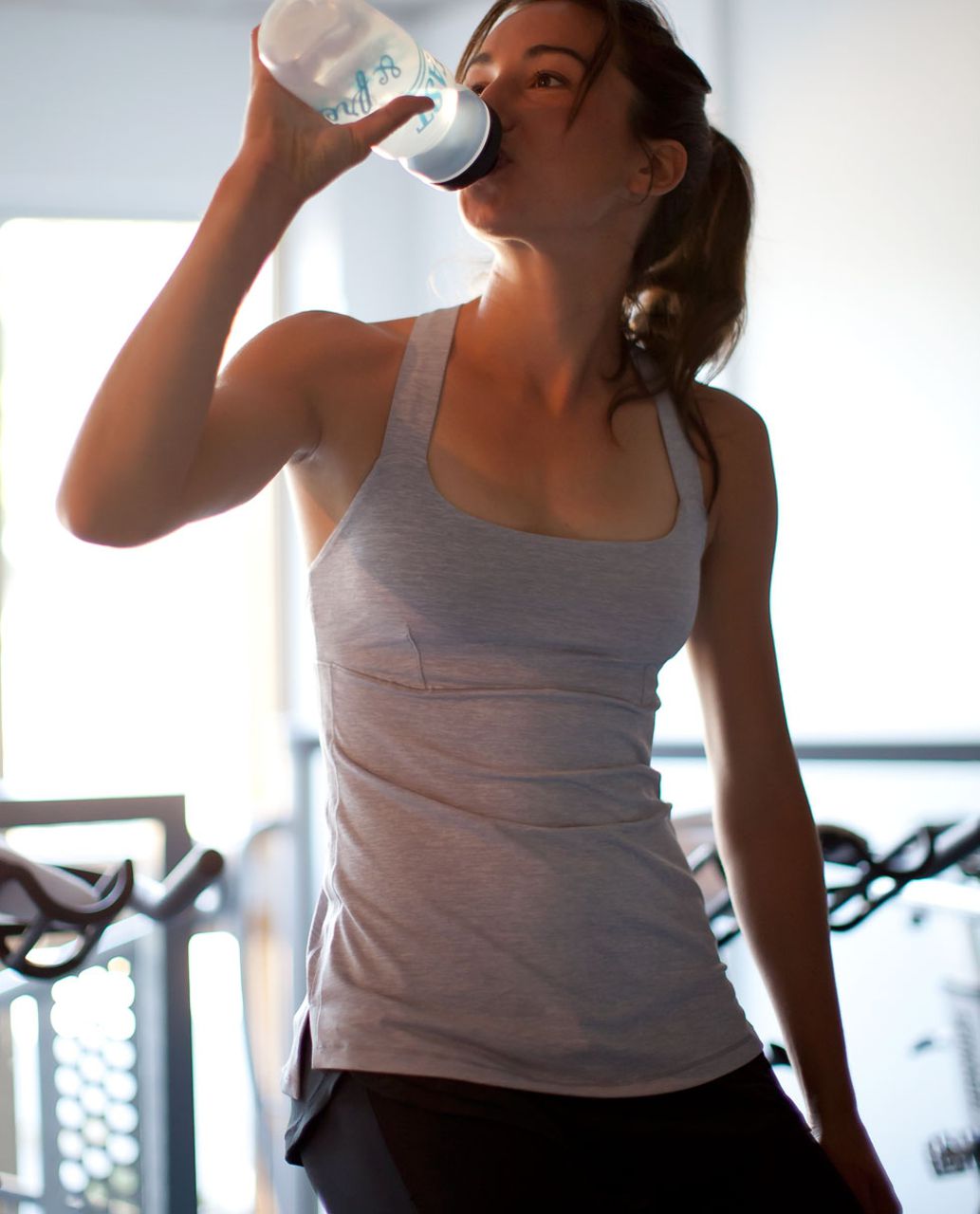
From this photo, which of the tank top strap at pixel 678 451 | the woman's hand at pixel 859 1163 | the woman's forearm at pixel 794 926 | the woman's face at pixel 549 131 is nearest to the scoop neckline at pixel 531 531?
the tank top strap at pixel 678 451

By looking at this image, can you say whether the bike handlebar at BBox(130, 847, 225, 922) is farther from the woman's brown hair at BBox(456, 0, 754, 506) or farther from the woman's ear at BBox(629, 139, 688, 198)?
the woman's ear at BBox(629, 139, 688, 198)

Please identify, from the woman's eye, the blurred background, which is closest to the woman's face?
the woman's eye

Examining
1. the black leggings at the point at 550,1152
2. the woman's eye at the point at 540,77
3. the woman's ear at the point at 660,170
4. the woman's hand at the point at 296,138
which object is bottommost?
the black leggings at the point at 550,1152

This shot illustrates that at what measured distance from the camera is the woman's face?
937mm

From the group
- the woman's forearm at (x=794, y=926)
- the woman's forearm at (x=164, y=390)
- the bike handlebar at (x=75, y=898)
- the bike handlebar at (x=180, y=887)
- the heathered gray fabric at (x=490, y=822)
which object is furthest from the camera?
the bike handlebar at (x=180, y=887)

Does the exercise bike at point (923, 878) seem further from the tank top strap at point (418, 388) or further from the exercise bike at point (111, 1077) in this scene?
the tank top strap at point (418, 388)

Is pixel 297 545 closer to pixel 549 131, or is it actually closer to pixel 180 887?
pixel 180 887

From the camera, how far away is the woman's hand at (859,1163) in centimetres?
96

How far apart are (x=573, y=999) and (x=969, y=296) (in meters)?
1.70

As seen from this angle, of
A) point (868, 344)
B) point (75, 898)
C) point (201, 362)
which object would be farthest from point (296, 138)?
point (868, 344)

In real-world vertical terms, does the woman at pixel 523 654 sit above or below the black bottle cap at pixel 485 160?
below

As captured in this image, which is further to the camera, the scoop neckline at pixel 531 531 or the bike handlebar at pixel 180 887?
the bike handlebar at pixel 180 887

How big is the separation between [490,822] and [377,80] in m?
0.51

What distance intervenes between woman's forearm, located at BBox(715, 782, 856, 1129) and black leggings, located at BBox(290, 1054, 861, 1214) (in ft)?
0.44
